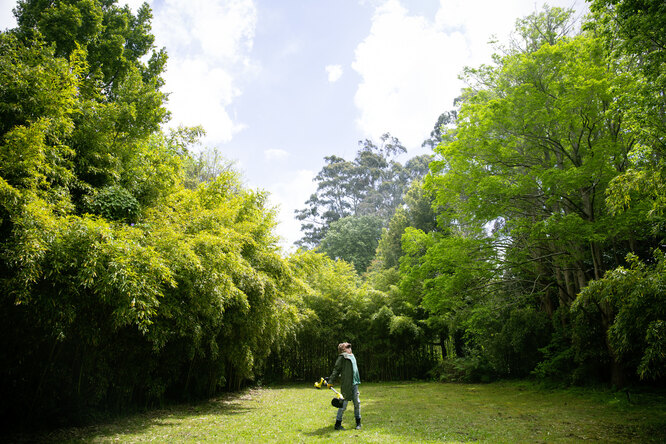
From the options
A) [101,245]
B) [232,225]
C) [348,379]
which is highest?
[232,225]

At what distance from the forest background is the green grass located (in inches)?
31.9

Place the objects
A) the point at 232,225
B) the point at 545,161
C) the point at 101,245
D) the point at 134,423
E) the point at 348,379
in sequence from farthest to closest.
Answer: the point at 545,161, the point at 232,225, the point at 134,423, the point at 348,379, the point at 101,245

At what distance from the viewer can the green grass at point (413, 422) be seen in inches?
196

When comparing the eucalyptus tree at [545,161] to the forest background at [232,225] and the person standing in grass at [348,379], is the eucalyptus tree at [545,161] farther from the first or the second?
the person standing in grass at [348,379]

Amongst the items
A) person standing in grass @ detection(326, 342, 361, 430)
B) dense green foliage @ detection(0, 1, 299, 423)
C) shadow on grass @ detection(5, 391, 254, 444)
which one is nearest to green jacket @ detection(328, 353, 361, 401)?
person standing in grass @ detection(326, 342, 361, 430)

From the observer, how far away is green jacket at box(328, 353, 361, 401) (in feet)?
19.0

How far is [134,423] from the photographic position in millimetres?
6125

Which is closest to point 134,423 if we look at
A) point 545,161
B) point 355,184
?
point 545,161

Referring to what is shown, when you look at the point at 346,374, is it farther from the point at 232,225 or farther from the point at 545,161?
the point at 545,161

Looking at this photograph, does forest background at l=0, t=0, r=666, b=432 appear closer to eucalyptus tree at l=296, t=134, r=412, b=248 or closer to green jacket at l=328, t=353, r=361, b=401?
green jacket at l=328, t=353, r=361, b=401

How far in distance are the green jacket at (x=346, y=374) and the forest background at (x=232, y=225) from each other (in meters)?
2.31

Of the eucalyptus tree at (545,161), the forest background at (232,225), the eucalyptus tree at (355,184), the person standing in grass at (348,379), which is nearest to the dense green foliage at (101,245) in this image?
the forest background at (232,225)

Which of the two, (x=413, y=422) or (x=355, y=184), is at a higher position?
(x=355, y=184)

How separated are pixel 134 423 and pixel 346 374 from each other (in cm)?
370
